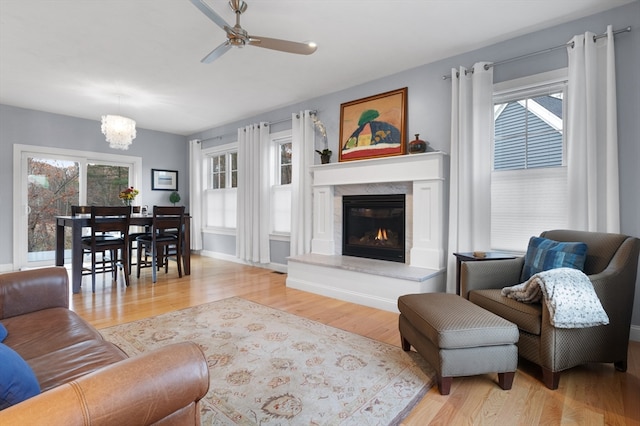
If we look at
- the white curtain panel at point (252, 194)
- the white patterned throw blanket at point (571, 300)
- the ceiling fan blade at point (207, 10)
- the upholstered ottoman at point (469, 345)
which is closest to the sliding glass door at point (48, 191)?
the white curtain panel at point (252, 194)

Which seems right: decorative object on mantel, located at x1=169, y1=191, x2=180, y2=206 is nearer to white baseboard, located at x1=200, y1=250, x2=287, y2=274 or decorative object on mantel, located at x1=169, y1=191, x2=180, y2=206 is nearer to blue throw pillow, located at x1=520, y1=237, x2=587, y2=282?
white baseboard, located at x1=200, y1=250, x2=287, y2=274

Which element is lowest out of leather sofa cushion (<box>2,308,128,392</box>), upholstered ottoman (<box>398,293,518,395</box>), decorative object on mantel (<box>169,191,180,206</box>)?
upholstered ottoman (<box>398,293,518,395</box>)

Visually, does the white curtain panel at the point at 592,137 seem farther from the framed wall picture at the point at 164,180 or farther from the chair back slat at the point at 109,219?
the framed wall picture at the point at 164,180

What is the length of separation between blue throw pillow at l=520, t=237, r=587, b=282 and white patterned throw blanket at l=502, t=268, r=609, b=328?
309 mm

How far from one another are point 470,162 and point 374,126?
129 centimetres

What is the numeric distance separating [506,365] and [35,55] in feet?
16.3

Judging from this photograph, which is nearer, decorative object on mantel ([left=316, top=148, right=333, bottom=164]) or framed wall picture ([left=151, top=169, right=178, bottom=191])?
decorative object on mantel ([left=316, top=148, right=333, bottom=164])

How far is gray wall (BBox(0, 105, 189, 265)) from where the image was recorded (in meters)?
5.00

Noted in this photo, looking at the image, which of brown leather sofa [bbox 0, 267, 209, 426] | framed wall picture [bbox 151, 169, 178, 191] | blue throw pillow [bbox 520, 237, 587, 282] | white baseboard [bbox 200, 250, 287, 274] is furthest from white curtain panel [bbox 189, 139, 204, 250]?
blue throw pillow [bbox 520, 237, 587, 282]

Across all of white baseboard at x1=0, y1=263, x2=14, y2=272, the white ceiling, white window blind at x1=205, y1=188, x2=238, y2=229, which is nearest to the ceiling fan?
the white ceiling

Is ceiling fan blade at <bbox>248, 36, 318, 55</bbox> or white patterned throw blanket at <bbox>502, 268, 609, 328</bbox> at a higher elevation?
ceiling fan blade at <bbox>248, 36, 318, 55</bbox>

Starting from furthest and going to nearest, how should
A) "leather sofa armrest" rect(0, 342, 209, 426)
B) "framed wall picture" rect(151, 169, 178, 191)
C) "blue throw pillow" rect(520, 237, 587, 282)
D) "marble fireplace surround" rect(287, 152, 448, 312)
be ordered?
"framed wall picture" rect(151, 169, 178, 191) → "marble fireplace surround" rect(287, 152, 448, 312) → "blue throw pillow" rect(520, 237, 587, 282) → "leather sofa armrest" rect(0, 342, 209, 426)

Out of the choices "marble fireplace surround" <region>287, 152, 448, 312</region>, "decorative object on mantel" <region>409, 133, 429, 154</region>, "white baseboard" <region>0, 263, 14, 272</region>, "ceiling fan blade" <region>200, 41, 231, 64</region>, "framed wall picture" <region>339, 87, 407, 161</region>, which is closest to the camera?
"ceiling fan blade" <region>200, 41, 231, 64</region>

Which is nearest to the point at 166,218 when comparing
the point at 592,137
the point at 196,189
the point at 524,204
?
the point at 196,189
